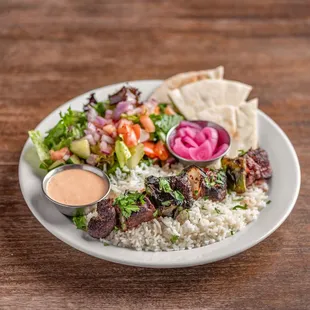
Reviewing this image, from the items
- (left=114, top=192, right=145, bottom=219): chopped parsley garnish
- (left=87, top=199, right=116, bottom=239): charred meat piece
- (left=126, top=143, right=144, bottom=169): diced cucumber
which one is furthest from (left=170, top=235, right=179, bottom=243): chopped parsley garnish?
(left=126, top=143, right=144, bottom=169): diced cucumber

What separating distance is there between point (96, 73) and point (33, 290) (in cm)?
301

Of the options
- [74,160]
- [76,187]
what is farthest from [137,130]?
[76,187]

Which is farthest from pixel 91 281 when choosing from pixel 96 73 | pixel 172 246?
pixel 96 73

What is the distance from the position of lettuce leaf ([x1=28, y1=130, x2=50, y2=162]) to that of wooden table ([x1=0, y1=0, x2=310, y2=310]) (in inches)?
12.9

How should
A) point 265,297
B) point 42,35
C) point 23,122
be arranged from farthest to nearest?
point 42,35 < point 23,122 < point 265,297

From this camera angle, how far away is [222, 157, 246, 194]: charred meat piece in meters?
4.45

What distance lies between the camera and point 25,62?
632 centimetres

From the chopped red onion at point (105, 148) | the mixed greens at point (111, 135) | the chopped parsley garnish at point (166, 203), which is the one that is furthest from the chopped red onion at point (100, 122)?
the chopped parsley garnish at point (166, 203)

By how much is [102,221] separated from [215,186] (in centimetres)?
90

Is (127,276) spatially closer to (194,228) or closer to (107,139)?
(194,228)

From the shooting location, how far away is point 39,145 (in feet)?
15.6

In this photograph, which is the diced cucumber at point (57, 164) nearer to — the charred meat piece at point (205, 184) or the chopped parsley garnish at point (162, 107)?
the charred meat piece at point (205, 184)

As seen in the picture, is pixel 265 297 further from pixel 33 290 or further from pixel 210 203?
pixel 33 290

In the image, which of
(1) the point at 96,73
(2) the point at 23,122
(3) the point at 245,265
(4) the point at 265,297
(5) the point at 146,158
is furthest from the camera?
(1) the point at 96,73
